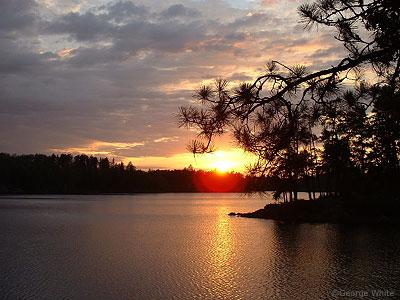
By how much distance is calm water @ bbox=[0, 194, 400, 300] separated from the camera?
463 inches

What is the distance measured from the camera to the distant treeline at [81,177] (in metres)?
110

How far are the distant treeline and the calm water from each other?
7019 cm

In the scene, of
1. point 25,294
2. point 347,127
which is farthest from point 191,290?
point 347,127

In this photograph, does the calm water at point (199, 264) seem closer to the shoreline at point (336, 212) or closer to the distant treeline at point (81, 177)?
the shoreline at point (336, 212)

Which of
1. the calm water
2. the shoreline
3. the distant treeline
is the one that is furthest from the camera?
the distant treeline

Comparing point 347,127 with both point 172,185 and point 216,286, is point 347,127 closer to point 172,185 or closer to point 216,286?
point 216,286

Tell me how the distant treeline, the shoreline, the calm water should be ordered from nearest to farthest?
1. the calm water
2. the shoreline
3. the distant treeline

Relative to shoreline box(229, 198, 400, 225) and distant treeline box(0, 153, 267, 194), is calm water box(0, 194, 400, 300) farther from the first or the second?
distant treeline box(0, 153, 267, 194)

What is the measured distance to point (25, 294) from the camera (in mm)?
11352

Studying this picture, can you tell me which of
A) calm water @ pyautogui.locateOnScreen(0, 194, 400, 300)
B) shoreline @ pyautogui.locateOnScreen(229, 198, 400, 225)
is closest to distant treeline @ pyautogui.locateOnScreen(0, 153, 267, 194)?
shoreline @ pyautogui.locateOnScreen(229, 198, 400, 225)

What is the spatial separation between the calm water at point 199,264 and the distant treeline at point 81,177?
70189 mm

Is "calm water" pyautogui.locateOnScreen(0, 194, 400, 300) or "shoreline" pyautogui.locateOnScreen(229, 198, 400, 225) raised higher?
"shoreline" pyautogui.locateOnScreen(229, 198, 400, 225)

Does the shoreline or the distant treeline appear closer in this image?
the shoreline

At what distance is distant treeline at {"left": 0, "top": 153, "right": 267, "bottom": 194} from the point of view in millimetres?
110188
